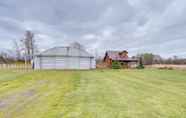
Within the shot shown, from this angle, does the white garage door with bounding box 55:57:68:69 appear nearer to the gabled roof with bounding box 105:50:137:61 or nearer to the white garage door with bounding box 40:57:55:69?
the white garage door with bounding box 40:57:55:69

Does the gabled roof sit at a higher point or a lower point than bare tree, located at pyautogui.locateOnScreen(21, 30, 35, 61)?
lower

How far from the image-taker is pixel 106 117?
12.5ft

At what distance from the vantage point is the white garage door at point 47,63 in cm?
2731

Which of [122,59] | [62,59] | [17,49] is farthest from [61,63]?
[17,49]

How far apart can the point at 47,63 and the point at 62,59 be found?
2.77 m

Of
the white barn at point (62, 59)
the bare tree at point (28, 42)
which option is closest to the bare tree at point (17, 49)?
the bare tree at point (28, 42)

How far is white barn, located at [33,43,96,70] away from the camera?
27.3 meters

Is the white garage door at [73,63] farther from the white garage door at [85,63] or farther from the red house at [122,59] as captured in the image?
the red house at [122,59]

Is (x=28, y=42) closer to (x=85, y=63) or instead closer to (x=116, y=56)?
(x=85, y=63)

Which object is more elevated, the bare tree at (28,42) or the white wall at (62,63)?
the bare tree at (28,42)

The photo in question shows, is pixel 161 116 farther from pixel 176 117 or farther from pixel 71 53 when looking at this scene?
pixel 71 53

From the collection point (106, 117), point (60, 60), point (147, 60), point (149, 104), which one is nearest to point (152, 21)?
point (60, 60)

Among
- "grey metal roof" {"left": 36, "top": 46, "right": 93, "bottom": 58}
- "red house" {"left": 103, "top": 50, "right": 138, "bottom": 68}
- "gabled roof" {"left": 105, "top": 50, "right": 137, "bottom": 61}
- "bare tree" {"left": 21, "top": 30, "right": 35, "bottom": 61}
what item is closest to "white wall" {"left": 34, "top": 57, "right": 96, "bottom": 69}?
"grey metal roof" {"left": 36, "top": 46, "right": 93, "bottom": 58}

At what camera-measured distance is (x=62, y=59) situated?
28172 millimetres
